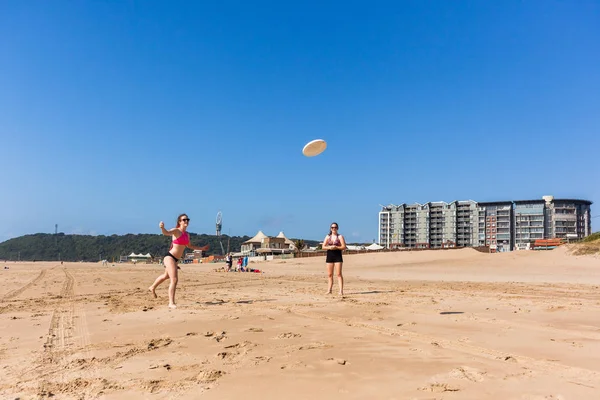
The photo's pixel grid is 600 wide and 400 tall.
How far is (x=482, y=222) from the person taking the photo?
420 feet

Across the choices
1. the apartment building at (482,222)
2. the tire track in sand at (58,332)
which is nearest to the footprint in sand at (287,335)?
the tire track in sand at (58,332)

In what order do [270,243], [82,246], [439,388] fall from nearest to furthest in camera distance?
[439,388] → [270,243] → [82,246]

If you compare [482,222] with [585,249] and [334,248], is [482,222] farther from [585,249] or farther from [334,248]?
[334,248]

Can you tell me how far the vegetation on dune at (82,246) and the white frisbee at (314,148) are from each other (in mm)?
135962

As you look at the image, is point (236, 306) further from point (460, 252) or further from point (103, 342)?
point (460, 252)

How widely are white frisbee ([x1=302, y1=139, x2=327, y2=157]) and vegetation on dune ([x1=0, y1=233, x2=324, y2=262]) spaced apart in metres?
136

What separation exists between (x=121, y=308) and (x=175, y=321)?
6.91ft

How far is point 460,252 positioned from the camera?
3928 cm

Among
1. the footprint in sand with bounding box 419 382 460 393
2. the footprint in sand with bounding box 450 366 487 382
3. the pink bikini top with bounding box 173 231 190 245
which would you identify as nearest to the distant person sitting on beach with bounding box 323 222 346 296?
the pink bikini top with bounding box 173 231 190 245

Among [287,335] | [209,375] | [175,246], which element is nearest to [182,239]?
[175,246]

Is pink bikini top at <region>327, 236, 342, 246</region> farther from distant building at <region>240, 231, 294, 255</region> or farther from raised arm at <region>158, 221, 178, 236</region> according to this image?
distant building at <region>240, 231, 294, 255</region>

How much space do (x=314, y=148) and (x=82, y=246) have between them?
168134mm

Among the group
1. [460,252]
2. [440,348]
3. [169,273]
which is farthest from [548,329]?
[460,252]

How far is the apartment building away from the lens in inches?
4759
